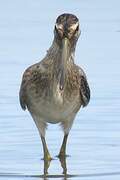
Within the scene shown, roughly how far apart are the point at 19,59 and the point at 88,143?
4.38 meters

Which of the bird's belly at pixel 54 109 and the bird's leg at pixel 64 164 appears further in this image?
the bird's belly at pixel 54 109

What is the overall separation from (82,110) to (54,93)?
6.26 ft

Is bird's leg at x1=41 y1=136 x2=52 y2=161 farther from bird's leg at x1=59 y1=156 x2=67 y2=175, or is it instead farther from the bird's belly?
the bird's belly

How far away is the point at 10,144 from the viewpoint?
13.5 m

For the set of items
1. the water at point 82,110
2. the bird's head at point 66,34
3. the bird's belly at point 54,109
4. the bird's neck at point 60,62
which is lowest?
the water at point 82,110

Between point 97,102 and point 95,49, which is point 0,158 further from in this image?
point 95,49

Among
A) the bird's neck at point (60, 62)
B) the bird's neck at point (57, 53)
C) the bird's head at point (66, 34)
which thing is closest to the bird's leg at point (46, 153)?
the bird's neck at point (60, 62)

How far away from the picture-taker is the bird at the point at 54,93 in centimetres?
1325

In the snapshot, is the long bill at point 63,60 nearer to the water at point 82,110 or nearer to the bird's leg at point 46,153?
the bird's leg at point 46,153

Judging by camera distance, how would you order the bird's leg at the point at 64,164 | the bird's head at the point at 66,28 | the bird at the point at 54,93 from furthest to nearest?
the bird at the point at 54,93 < the bird's leg at the point at 64,164 < the bird's head at the point at 66,28

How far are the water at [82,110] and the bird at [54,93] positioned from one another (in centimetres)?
29

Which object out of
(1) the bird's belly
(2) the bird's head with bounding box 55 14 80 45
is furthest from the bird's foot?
(2) the bird's head with bounding box 55 14 80 45

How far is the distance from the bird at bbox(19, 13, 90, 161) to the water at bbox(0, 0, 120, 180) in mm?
285

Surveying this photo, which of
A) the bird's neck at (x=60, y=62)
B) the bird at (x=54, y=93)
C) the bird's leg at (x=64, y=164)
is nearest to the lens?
the bird's leg at (x=64, y=164)
